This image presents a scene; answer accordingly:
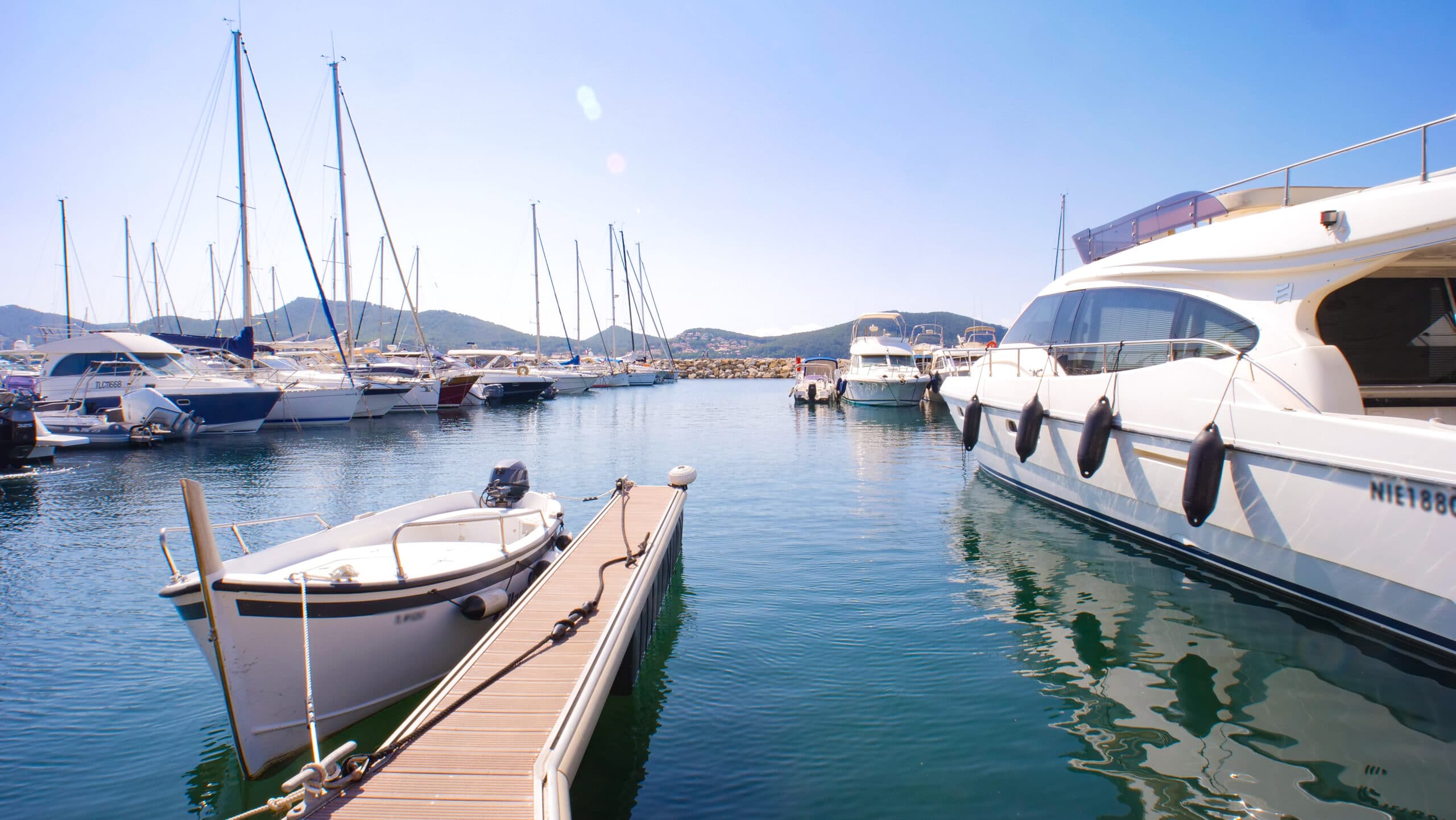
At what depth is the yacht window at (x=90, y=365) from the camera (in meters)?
25.8

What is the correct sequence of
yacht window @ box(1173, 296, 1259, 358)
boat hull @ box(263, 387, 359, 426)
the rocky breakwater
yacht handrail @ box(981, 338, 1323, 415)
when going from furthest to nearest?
the rocky breakwater
boat hull @ box(263, 387, 359, 426)
yacht window @ box(1173, 296, 1259, 358)
yacht handrail @ box(981, 338, 1323, 415)

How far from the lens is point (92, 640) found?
6.90 meters

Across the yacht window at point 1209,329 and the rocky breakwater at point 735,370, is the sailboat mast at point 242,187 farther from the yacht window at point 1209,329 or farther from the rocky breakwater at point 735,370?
the rocky breakwater at point 735,370

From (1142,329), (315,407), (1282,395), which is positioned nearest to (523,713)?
(1282,395)

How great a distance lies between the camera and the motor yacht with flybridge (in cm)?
546

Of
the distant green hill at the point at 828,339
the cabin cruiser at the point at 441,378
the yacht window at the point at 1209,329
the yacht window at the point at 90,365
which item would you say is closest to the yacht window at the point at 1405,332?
the yacht window at the point at 1209,329

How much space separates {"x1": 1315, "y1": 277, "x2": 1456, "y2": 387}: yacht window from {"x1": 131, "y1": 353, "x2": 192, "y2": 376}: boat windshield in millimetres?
32029

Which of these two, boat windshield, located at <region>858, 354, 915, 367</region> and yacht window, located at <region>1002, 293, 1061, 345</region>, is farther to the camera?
boat windshield, located at <region>858, 354, 915, 367</region>

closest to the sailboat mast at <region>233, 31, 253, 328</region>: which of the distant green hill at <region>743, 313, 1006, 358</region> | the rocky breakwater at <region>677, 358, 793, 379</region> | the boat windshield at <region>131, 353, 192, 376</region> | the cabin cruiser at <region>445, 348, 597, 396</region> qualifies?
the boat windshield at <region>131, 353, 192, 376</region>

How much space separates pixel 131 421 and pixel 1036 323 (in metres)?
25.9

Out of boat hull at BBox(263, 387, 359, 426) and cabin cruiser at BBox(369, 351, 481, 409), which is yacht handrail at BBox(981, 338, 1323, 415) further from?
cabin cruiser at BBox(369, 351, 481, 409)

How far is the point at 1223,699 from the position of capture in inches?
210

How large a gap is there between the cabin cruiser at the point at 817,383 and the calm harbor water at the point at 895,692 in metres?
27.0

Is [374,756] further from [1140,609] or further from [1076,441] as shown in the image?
[1076,441]
